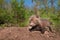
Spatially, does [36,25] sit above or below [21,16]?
above

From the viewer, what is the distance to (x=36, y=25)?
5605 mm

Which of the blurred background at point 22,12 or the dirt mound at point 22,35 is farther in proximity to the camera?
the blurred background at point 22,12

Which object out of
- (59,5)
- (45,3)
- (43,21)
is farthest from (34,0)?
(43,21)

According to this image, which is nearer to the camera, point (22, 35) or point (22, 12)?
point (22, 35)

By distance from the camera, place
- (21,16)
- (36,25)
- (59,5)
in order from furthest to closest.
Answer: (21,16), (59,5), (36,25)

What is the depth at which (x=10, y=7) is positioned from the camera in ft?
28.8

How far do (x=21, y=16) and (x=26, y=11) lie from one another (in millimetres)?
297

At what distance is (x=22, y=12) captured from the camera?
8516 millimetres

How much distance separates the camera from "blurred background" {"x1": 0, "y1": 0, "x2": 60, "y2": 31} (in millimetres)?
7750

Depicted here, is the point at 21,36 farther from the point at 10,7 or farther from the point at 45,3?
the point at 10,7

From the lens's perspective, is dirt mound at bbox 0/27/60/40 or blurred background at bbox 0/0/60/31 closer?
dirt mound at bbox 0/27/60/40

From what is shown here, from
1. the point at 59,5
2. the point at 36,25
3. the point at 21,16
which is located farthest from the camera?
the point at 21,16

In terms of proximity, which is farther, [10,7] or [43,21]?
[10,7]

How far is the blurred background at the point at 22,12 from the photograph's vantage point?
775 cm
